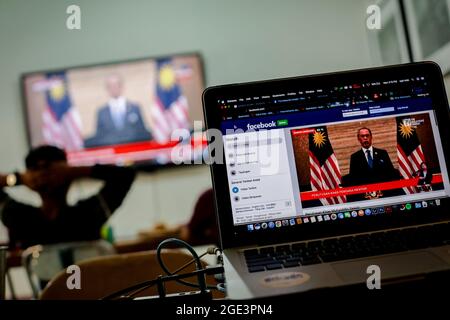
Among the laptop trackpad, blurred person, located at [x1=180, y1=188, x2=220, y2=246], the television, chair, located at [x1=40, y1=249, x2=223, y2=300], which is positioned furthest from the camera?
the television

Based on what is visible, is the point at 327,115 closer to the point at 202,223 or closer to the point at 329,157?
the point at 329,157

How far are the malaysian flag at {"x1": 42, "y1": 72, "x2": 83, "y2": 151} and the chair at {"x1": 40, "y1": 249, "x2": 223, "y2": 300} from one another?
2049 millimetres

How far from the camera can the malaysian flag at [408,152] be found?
26.3 inches

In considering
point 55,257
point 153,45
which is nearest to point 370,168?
point 55,257

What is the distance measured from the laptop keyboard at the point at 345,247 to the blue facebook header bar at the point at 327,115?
0.55ft

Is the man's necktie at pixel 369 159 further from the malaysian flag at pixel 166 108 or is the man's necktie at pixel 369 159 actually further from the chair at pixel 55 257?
the malaysian flag at pixel 166 108

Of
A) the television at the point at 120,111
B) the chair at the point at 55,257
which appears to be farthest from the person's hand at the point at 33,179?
the television at the point at 120,111

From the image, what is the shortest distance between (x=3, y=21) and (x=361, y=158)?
2639 mm

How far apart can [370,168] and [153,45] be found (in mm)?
2323

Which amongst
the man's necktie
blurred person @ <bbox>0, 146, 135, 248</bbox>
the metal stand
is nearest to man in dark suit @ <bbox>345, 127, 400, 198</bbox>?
the man's necktie

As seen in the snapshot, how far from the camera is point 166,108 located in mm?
2754

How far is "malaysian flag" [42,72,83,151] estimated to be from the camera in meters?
2.75

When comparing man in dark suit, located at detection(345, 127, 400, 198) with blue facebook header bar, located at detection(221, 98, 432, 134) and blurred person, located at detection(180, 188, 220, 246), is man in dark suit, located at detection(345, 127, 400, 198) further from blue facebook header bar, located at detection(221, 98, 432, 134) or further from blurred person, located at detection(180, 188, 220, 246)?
blurred person, located at detection(180, 188, 220, 246)
